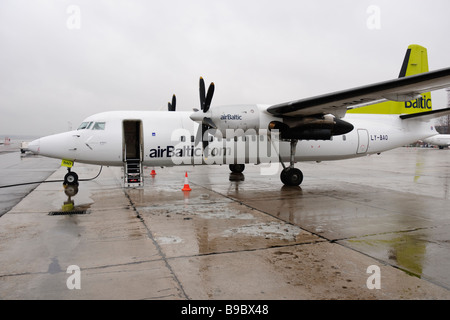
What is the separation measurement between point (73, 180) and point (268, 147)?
26.1 ft

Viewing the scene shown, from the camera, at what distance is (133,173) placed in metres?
11.9

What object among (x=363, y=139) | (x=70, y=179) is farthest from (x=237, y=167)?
(x=70, y=179)

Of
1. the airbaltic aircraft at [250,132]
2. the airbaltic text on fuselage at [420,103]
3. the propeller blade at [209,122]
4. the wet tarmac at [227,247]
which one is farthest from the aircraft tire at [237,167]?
the airbaltic text on fuselage at [420,103]

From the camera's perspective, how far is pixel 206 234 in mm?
6520

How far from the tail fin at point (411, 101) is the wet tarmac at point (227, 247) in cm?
630

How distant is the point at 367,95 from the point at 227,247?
7.07m

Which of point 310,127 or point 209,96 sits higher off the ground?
point 209,96

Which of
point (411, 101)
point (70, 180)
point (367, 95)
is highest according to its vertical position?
point (411, 101)

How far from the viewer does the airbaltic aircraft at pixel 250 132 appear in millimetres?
11195

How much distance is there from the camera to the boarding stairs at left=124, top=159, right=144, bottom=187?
38.3 feet

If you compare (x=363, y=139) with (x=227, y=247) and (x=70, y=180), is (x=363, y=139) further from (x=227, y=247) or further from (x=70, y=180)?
(x=70, y=180)

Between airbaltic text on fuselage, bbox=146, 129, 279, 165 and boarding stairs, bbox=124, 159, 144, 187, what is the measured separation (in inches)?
23.7

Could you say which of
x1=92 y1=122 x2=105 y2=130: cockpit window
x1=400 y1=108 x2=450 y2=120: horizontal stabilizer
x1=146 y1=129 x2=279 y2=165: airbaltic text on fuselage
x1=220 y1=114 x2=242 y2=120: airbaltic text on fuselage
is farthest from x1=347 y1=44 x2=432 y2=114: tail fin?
x1=92 y1=122 x2=105 y2=130: cockpit window
